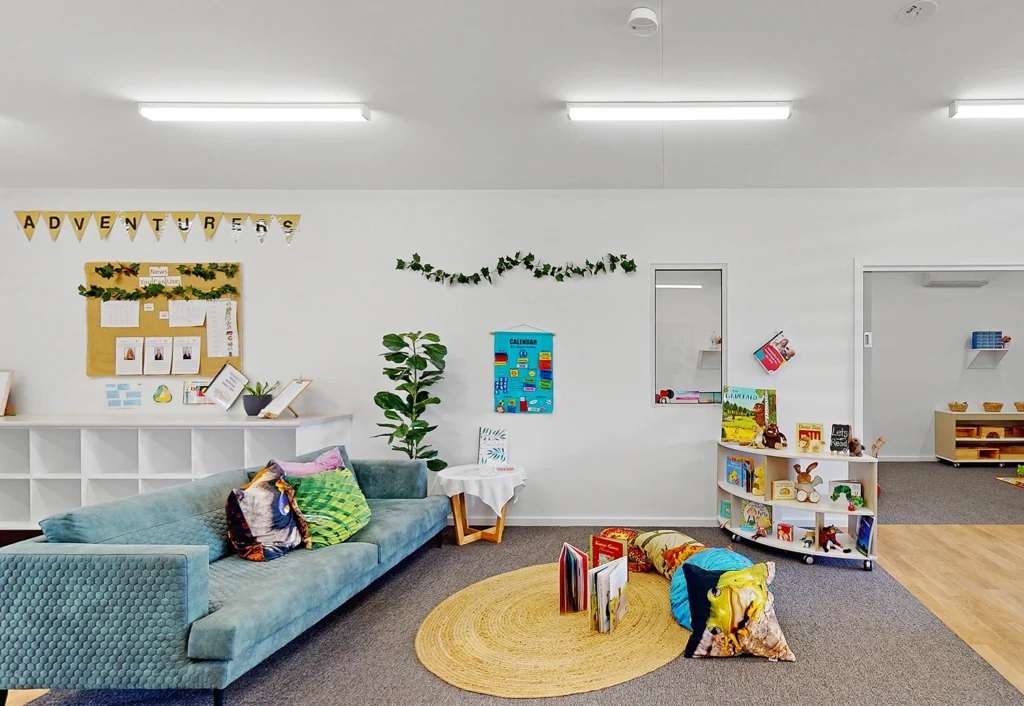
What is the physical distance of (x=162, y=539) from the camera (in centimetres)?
256

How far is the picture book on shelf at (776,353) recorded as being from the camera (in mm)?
4531

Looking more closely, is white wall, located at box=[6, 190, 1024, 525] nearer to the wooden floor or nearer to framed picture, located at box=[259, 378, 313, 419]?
framed picture, located at box=[259, 378, 313, 419]

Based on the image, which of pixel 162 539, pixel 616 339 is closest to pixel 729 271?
pixel 616 339

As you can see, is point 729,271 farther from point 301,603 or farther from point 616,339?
point 301,603

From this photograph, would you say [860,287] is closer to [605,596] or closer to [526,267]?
[526,267]

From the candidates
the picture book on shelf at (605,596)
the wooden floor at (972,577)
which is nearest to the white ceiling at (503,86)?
the picture book on shelf at (605,596)

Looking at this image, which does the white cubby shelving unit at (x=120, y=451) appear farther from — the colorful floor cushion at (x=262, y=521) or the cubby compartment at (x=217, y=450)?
the colorful floor cushion at (x=262, y=521)

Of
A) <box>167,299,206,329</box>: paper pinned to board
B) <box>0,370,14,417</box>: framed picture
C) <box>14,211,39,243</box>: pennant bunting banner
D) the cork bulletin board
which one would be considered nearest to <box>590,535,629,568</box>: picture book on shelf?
the cork bulletin board

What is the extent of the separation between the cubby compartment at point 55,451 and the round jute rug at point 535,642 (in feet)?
10.6

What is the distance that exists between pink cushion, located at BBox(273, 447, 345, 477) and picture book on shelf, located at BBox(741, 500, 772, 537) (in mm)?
2817

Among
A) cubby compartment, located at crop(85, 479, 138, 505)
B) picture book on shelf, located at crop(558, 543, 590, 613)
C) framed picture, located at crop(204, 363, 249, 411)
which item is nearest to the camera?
picture book on shelf, located at crop(558, 543, 590, 613)

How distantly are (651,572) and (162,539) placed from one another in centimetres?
270

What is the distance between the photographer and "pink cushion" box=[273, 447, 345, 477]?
3.28 meters

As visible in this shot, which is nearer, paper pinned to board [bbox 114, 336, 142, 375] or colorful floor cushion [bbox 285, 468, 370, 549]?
colorful floor cushion [bbox 285, 468, 370, 549]
